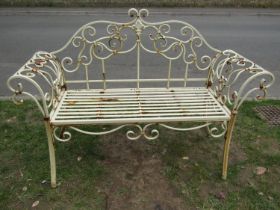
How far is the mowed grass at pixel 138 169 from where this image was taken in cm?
272

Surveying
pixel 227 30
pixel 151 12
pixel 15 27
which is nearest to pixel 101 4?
pixel 151 12

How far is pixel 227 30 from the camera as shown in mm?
8734

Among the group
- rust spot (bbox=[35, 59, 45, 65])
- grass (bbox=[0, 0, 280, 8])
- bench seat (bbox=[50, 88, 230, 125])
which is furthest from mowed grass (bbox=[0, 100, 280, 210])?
grass (bbox=[0, 0, 280, 8])

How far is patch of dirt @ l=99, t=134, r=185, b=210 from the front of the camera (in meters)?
2.69

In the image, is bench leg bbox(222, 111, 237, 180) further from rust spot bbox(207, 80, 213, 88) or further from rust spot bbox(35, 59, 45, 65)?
rust spot bbox(35, 59, 45, 65)

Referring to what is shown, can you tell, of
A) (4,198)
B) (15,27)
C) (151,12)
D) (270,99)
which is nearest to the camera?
(4,198)

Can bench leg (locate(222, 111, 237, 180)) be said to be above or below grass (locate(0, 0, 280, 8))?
above

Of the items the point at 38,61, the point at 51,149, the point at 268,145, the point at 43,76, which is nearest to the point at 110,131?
the point at 51,149

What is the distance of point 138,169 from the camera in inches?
122

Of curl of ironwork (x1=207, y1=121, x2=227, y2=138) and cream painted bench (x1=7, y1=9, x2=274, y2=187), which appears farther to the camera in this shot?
curl of ironwork (x1=207, y1=121, x2=227, y2=138)

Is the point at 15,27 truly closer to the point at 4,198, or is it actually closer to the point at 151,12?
the point at 151,12

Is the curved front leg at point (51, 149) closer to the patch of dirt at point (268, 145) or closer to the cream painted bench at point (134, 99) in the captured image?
the cream painted bench at point (134, 99)

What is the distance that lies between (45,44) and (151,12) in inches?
190

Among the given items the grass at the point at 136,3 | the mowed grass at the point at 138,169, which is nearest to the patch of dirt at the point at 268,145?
the mowed grass at the point at 138,169
